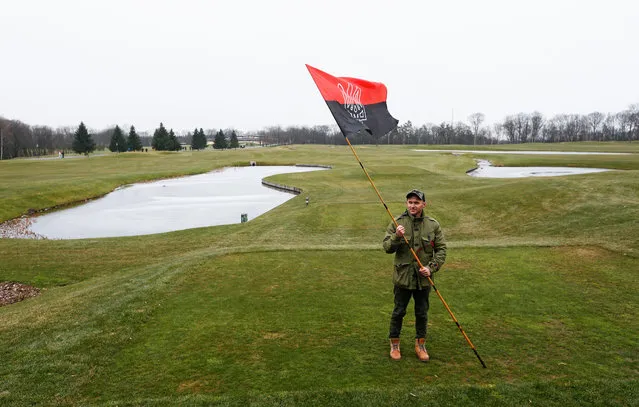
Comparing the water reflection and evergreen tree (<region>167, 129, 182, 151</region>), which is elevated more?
evergreen tree (<region>167, 129, 182, 151</region>)

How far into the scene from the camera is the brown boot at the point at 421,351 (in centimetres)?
720

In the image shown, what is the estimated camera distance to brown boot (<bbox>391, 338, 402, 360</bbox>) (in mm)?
7227

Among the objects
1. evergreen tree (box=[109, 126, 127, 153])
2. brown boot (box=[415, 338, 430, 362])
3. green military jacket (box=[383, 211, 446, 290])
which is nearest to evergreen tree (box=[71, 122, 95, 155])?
evergreen tree (box=[109, 126, 127, 153])

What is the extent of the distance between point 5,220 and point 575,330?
126ft

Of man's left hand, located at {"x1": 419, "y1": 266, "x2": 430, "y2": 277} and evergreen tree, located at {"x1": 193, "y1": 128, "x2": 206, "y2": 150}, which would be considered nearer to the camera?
man's left hand, located at {"x1": 419, "y1": 266, "x2": 430, "y2": 277}

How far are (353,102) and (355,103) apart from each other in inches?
2.1

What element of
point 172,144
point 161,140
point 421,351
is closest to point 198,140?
point 172,144

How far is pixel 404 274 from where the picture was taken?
7195 mm

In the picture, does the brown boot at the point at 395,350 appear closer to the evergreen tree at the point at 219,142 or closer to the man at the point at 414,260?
the man at the point at 414,260

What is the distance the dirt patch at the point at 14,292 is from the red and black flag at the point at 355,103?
40.2ft

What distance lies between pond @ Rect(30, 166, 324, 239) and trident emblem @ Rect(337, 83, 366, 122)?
72.2ft

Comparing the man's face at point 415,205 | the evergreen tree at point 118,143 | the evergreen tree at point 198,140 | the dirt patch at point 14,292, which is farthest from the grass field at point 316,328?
the evergreen tree at point 198,140

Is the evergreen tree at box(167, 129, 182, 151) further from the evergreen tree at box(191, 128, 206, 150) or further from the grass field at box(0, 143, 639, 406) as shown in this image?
the grass field at box(0, 143, 639, 406)

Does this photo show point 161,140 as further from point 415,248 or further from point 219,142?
point 415,248
